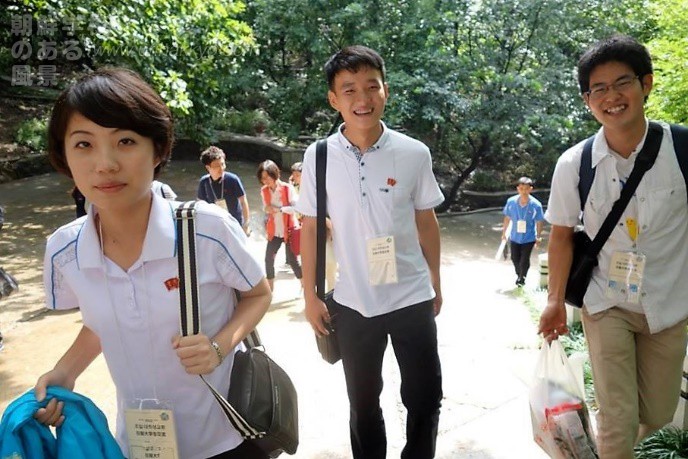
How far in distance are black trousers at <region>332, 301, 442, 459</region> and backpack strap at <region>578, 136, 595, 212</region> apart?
779 mm

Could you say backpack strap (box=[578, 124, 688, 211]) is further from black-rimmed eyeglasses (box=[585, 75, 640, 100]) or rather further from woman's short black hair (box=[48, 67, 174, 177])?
woman's short black hair (box=[48, 67, 174, 177])

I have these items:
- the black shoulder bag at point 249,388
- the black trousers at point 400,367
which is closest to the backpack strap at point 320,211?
the black trousers at point 400,367

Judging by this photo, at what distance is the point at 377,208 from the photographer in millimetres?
2494

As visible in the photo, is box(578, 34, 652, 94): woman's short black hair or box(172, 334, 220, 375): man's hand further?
box(578, 34, 652, 94): woman's short black hair

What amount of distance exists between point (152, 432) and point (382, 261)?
1.20 meters

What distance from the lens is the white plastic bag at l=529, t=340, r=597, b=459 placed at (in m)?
2.22

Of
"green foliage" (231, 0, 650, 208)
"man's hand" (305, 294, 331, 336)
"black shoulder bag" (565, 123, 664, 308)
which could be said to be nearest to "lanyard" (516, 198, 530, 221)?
"green foliage" (231, 0, 650, 208)

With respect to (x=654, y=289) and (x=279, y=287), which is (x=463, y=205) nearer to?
(x=279, y=287)

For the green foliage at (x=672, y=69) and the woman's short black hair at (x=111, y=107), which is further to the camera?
the green foliage at (x=672, y=69)

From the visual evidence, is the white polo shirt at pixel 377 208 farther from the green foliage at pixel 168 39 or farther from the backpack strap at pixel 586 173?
the green foliage at pixel 168 39

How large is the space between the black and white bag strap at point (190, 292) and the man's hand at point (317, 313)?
106cm

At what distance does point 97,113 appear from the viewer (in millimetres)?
1393

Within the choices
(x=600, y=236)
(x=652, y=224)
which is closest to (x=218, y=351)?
(x=600, y=236)

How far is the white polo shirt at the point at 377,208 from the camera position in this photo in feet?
8.16
